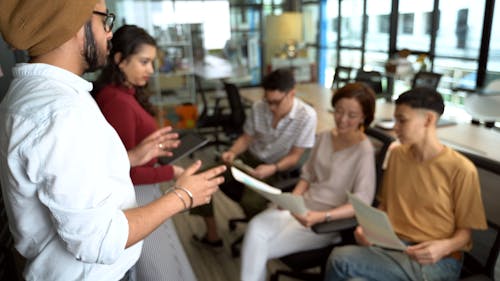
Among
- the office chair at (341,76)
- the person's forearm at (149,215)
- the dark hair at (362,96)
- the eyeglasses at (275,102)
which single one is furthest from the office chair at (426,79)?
the person's forearm at (149,215)

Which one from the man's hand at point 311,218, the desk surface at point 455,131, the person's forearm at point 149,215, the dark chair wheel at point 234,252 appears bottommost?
the dark chair wheel at point 234,252

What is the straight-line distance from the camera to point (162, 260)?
1327mm

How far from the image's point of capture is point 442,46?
15.6 ft

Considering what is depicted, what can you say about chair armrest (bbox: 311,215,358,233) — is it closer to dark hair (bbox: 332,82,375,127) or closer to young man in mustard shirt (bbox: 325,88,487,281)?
young man in mustard shirt (bbox: 325,88,487,281)

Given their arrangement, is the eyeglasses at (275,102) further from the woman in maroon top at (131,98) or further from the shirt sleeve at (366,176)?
the woman in maroon top at (131,98)

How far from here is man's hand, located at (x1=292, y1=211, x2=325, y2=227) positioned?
1.83 m

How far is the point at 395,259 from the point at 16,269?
5.01 feet

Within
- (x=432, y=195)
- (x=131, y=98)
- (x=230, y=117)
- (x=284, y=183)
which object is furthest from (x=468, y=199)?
(x=230, y=117)

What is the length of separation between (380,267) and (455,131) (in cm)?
171

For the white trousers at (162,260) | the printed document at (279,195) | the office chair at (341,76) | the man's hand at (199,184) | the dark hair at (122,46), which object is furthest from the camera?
the office chair at (341,76)

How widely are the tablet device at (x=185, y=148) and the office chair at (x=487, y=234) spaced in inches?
48.9

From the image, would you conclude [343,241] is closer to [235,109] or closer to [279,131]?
[279,131]

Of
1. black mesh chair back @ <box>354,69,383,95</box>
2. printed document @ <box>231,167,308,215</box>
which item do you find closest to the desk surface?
black mesh chair back @ <box>354,69,383,95</box>

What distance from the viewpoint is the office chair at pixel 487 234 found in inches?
53.0
